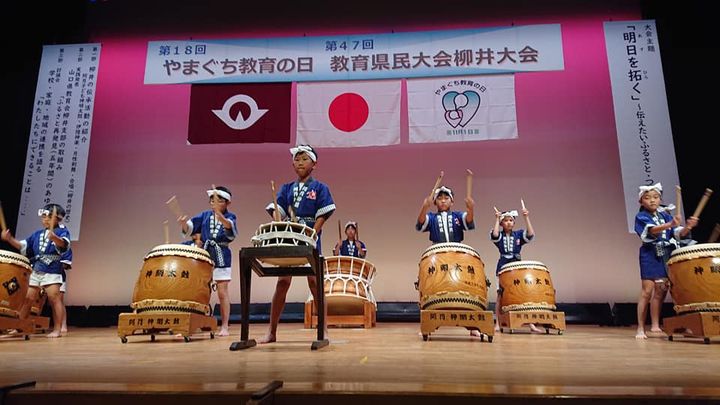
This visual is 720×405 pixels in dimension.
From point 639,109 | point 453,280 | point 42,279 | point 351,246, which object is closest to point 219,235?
point 42,279

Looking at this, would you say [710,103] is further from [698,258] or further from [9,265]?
[9,265]

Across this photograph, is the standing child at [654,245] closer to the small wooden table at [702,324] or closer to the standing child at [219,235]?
the small wooden table at [702,324]

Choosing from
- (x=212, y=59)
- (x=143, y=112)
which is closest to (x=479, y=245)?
(x=212, y=59)

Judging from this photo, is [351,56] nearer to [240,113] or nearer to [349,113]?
[349,113]

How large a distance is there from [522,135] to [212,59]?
3971 mm

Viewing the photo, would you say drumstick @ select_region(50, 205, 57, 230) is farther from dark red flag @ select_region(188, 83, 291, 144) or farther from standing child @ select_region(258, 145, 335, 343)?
standing child @ select_region(258, 145, 335, 343)

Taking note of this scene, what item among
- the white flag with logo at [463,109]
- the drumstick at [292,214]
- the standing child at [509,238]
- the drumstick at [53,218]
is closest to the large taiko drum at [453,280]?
the drumstick at [292,214]

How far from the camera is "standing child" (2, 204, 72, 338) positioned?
179 inches

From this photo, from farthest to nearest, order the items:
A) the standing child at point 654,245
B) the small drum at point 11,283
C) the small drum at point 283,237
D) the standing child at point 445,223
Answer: the standing child at point 445,223, the standing child at point 654,245, the small drum at point 11,283, the small drum at point 283,237

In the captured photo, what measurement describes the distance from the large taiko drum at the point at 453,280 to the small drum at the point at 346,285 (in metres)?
1.77

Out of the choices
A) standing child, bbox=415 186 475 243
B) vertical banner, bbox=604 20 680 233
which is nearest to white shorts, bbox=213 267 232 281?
standing child, bbox=415 186 475 243

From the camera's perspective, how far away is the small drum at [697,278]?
3287 mm

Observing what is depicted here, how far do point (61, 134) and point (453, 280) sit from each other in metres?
5.05

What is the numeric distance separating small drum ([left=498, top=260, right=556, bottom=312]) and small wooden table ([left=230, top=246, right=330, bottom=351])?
2.23 m
